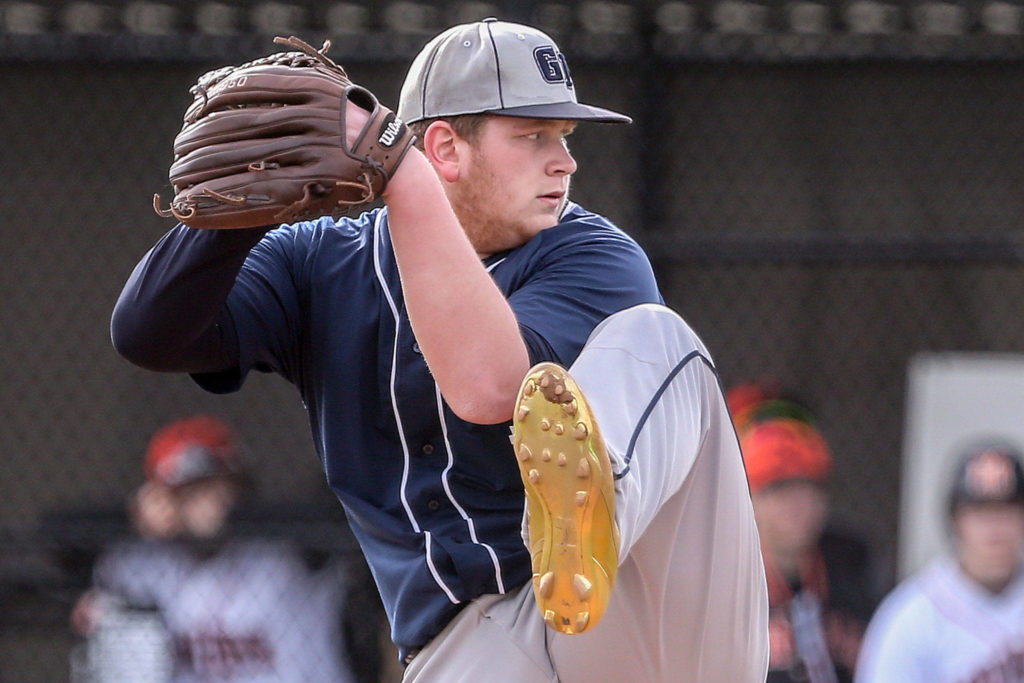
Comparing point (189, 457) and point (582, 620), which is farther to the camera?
point (189, 457)

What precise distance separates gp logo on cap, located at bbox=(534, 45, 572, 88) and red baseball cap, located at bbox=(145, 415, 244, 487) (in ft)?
7.91

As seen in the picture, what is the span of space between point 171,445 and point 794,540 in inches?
67.0

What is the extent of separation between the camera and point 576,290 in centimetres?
186

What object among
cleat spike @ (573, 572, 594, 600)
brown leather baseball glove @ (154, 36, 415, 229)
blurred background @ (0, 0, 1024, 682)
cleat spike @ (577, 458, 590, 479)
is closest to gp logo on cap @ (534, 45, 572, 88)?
brown leather baseball glove @ (154, 36, 415, 229)

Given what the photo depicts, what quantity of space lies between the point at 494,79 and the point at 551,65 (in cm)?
10

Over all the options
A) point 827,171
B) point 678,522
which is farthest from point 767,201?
point 678,522

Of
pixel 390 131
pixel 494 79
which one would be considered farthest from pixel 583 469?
pixel 494 79

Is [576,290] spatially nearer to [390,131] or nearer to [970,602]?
[390,131]

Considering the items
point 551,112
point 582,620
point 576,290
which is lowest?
point 582,620

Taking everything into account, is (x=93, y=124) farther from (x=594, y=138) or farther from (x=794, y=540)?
(x=794, y=540)

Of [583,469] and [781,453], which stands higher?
[583,469]

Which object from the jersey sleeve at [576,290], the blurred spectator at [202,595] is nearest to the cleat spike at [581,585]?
the jersey sleeve at [576,290]

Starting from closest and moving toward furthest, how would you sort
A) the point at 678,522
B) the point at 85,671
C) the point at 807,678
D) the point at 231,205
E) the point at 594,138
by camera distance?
the point at 231,205 → the point at 678,522 → the point at 807,678 → the point at 85,671 → the point at 594,138

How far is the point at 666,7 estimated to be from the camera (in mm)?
4109
